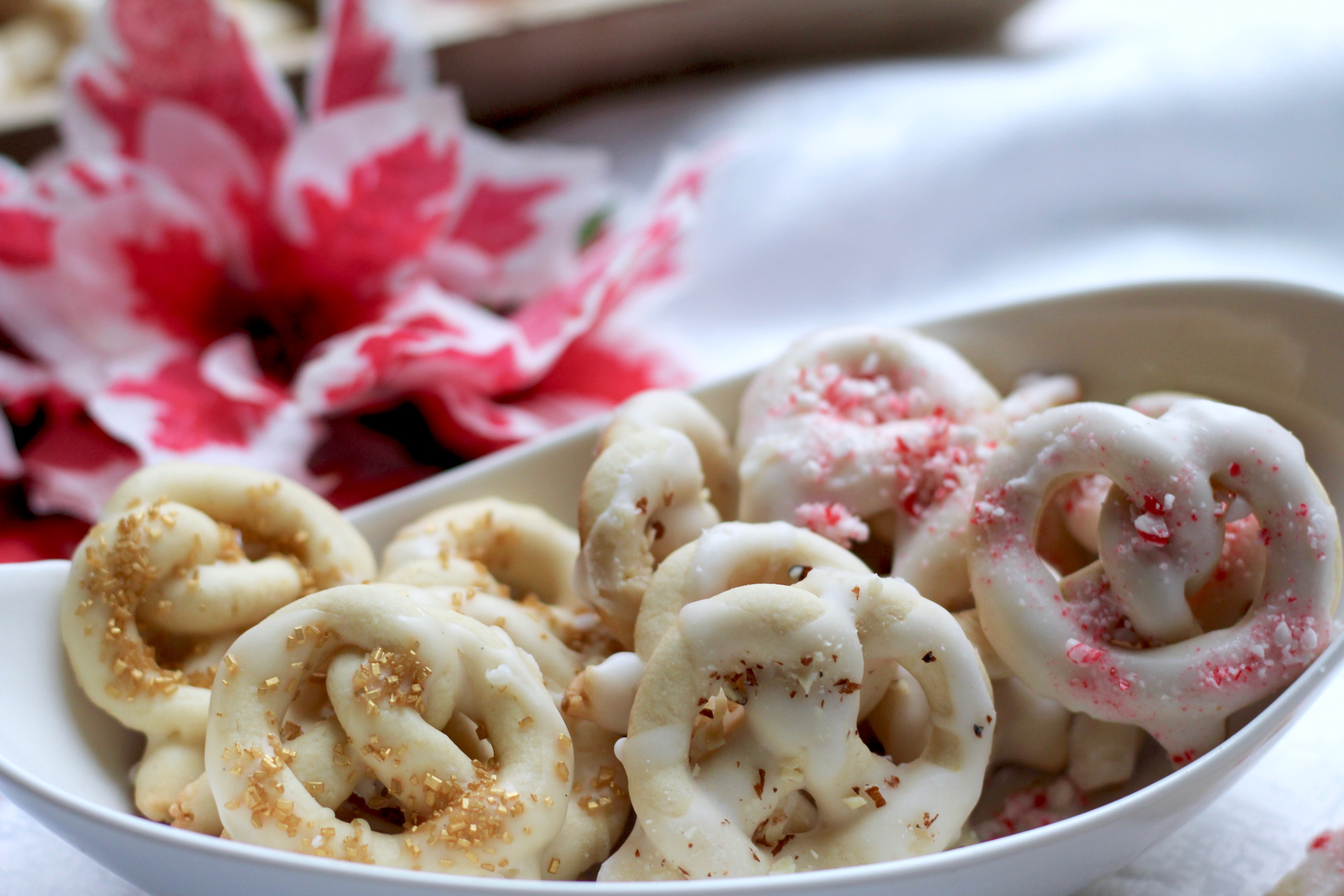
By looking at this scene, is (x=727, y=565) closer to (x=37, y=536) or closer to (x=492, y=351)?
(x=492, y=351)

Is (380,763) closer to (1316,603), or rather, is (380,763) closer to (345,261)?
(1316,603)

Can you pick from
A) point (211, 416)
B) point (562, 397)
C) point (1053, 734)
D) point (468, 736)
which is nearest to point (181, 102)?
point (211, 416)

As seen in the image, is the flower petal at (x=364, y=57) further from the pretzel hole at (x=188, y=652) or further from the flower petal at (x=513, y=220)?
the pretzel hole at (x=188, y=652)

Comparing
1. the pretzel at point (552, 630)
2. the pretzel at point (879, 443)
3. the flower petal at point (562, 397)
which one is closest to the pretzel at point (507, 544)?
the pretzel at point (552, 630)

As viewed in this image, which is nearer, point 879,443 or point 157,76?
point 879,443

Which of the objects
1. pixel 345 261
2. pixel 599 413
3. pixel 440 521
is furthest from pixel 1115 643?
pixel 345 261
